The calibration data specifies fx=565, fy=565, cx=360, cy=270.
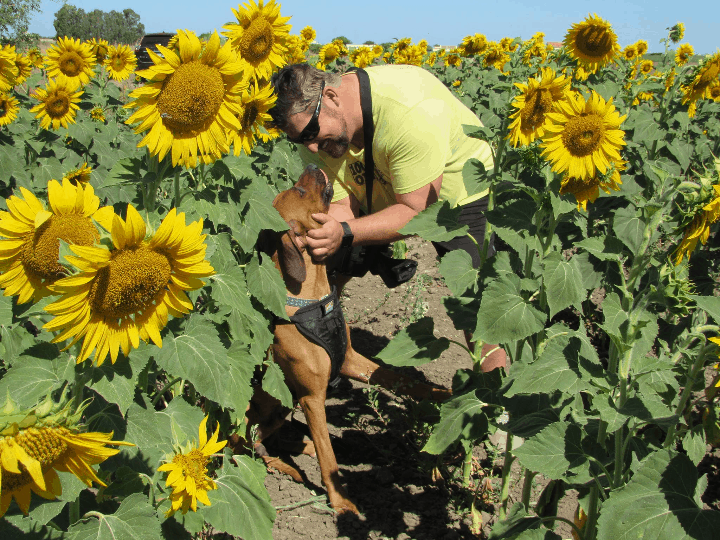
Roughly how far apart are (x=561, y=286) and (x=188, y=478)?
1467mm

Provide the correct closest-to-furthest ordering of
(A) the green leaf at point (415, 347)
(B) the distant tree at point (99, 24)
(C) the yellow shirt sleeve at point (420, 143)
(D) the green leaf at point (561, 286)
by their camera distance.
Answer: (D) the green leaf at point (561, 286), (A) the green leaf at point (415, 347), (C) the yellow shirt sleeve at point (420, 143), (B) the distant tree at point (99, 24)

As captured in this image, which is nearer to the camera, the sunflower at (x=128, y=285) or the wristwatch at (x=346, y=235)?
the sunflower at (x=128, y=285)

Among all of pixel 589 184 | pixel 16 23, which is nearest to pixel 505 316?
pixel 589 184

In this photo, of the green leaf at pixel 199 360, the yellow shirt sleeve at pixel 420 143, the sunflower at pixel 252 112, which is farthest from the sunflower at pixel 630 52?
the green leaf at pixel 199 360

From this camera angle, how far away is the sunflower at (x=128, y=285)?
4.28ft

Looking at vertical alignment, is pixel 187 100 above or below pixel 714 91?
below

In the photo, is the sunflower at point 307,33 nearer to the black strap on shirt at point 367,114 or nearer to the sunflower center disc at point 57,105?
the sunflower center disc at point 57,105

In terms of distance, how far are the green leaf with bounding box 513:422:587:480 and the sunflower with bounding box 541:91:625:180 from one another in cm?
95

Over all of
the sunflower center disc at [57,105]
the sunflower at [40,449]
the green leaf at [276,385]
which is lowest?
the sunflower at [40,449]

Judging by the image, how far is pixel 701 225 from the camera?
169 centimetres

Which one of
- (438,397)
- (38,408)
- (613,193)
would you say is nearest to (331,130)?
(613,193)

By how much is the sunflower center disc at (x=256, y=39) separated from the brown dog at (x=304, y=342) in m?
0.76

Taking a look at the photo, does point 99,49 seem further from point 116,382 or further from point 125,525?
point 125,525

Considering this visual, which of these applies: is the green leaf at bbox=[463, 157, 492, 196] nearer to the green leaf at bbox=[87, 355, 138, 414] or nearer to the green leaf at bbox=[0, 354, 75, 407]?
the green leaf at bbox=[87, 355, 138, 414]
